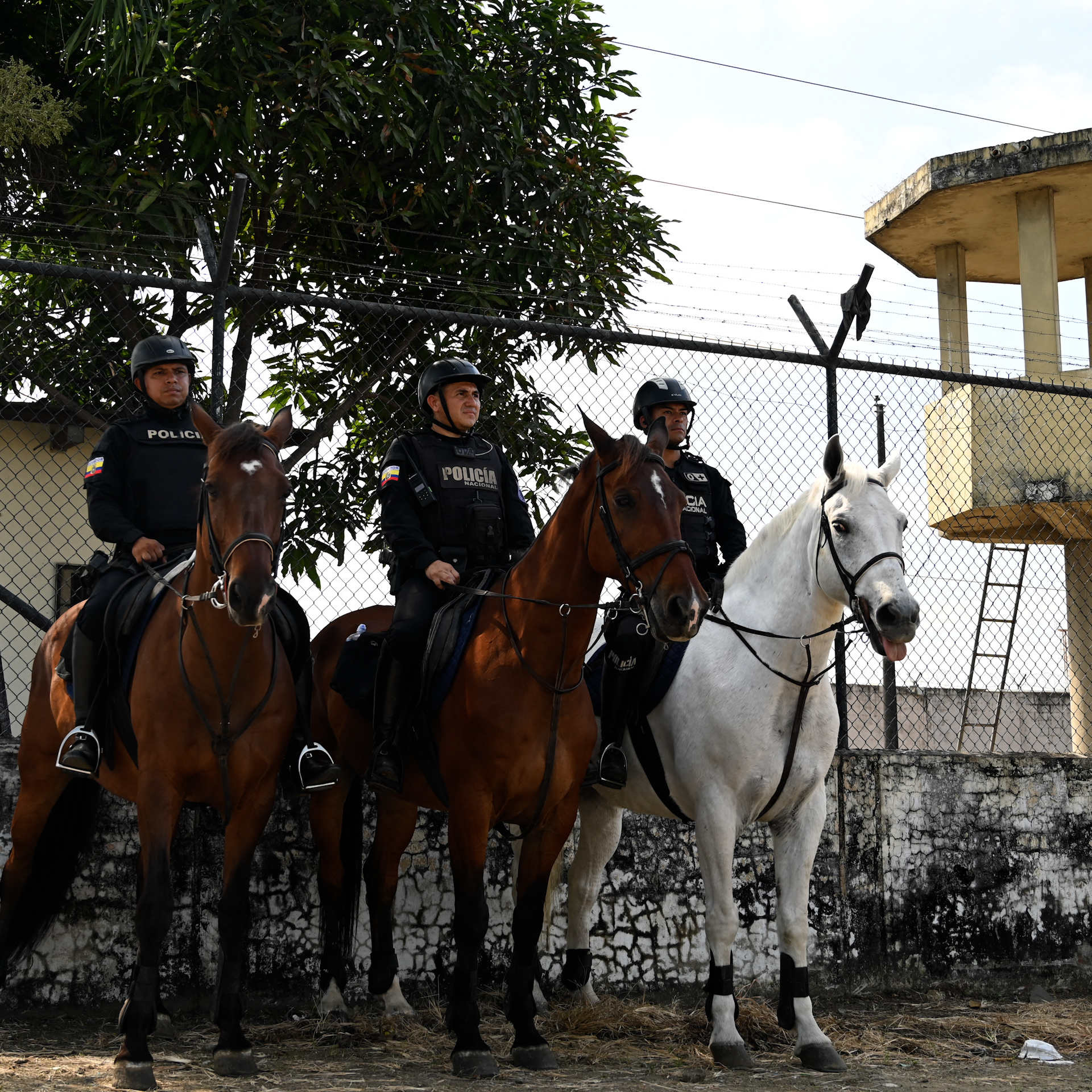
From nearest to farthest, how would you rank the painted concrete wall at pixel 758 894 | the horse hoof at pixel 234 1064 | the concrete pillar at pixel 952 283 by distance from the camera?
1. the horse hoof at pixel 234 1064
2. the painted concrete wall at pixel 758 894
3. the concrete pillar at pixel 952 283

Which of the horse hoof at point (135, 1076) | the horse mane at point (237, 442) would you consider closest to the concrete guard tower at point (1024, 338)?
the horse mane at point (237, 442)

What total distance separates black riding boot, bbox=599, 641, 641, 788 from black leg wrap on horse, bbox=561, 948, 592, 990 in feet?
3.29

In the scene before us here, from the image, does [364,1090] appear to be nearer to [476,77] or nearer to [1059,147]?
[476,77]

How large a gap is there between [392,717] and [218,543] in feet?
4.20

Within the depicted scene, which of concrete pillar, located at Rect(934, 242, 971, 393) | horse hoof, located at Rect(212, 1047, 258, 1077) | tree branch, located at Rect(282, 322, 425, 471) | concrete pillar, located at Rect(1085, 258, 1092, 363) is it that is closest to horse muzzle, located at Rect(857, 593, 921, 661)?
horse hoof, located at Rect(212, 1047, 258, 1077)

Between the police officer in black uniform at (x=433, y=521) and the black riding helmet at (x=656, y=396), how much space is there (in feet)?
3.05

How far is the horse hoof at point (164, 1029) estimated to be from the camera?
565cm

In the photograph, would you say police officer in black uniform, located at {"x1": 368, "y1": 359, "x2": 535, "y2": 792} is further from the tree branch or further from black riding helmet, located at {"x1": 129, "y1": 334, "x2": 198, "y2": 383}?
the tree branch

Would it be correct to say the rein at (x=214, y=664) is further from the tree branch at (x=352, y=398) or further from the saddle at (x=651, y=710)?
the tree branch at (x=352, y=398)

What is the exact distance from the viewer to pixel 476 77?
36.0 ft

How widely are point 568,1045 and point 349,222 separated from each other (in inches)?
290

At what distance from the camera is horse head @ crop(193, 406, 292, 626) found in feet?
14.6

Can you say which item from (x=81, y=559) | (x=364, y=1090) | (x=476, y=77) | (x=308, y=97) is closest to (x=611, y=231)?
(x=476, y=77)

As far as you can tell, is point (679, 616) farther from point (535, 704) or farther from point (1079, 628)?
point (1079, 628)
